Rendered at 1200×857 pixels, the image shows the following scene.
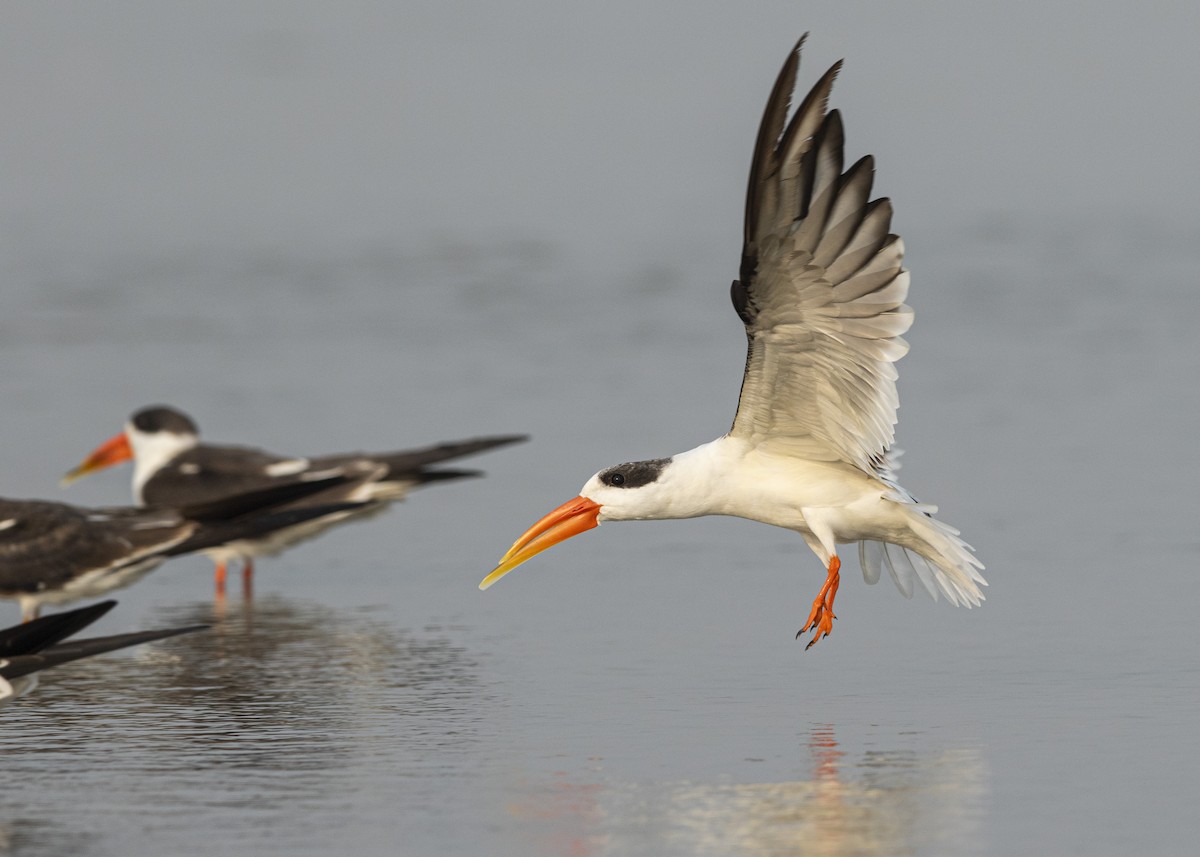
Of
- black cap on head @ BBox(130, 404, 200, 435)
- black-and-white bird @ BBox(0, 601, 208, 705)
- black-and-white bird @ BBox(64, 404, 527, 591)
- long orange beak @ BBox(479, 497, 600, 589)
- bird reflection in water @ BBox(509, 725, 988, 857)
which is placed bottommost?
bird reflection in water @ BBox(509, 725, 988, 857)

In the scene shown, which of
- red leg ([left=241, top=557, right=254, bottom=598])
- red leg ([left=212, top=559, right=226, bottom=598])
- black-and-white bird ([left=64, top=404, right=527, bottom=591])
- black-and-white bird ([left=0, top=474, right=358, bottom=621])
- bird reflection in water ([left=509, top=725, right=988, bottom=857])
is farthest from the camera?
black-and-white bird ([left=64, top=404, right=527, bottom=591])

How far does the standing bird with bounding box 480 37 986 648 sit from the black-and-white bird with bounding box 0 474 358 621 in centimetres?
171

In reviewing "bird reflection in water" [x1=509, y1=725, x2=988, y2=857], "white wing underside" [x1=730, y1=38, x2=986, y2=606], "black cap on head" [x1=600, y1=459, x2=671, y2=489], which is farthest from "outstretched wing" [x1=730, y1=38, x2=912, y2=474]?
"bird reflection in water" [x1=509, y1=725, x2=988, y2=857]

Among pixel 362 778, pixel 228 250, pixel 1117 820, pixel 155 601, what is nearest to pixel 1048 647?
pixel 1117 820

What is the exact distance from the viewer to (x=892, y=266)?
605 centimetres

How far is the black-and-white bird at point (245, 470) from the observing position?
960 cm

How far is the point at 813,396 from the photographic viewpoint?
6449mm

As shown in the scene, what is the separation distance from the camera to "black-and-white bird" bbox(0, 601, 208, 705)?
17.7 feet

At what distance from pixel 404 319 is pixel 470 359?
6.70ft

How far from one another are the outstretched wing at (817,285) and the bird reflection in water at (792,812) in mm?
1339

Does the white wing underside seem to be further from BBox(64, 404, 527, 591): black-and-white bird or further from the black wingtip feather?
BBox(64, 404, 527, 591): black-and-white bird

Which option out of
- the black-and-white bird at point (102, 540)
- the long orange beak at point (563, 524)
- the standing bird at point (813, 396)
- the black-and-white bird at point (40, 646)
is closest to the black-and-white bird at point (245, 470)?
the black-and-white bird at point (102, 540)

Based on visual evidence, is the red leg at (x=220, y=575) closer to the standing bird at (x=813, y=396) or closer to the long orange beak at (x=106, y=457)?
the long orange beak at (x=106, y=457)

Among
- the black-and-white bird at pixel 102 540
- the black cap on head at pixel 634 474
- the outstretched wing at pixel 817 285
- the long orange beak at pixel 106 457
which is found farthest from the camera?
the long orange beak at pixel 106 457
